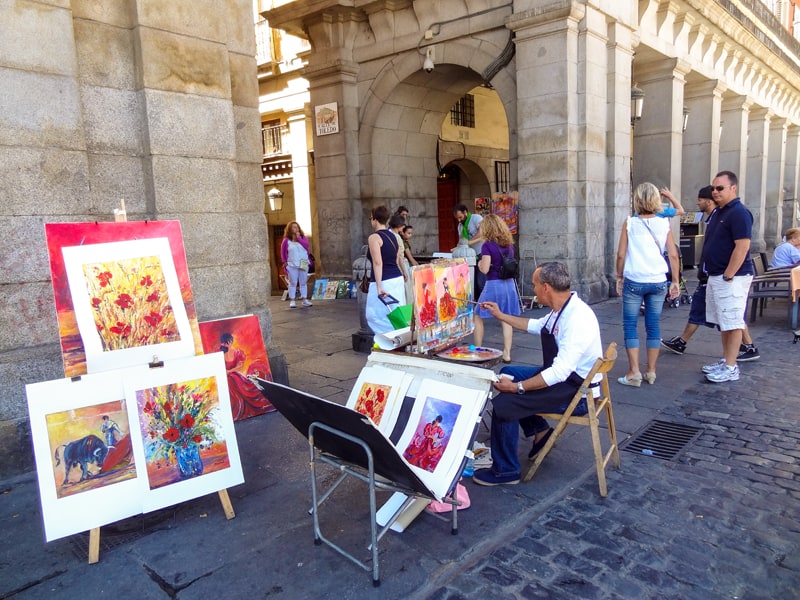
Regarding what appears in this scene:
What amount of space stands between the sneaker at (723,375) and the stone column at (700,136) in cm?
1080

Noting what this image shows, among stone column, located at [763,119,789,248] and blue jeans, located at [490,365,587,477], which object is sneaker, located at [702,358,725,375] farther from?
stone column, located at [763,119,789,248]

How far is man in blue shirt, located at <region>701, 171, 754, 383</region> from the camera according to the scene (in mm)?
5309

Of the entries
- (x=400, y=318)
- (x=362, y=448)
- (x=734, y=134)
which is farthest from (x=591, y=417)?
(x=734, y=134)

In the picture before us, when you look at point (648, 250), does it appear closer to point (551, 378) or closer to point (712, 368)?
point (712, 368)

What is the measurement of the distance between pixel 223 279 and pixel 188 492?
2.40 m

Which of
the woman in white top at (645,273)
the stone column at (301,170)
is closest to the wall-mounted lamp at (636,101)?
the woman in white top at (645,273)

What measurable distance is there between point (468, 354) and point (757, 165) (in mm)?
19605

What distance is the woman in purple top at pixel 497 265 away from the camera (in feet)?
19.9

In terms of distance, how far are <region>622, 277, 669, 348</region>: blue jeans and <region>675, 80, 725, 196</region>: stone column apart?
1097cm

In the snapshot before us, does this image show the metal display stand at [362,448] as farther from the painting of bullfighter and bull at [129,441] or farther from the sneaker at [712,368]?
the sneaker at [712,368]

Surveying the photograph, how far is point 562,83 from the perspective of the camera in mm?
8992

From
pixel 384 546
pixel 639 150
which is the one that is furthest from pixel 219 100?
pixel 639 150

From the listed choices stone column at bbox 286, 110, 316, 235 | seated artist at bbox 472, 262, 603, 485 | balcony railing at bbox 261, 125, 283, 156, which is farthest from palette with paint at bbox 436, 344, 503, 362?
balcony railing at bbox 261, 125, 283, 156

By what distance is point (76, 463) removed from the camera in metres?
→ 2.95
